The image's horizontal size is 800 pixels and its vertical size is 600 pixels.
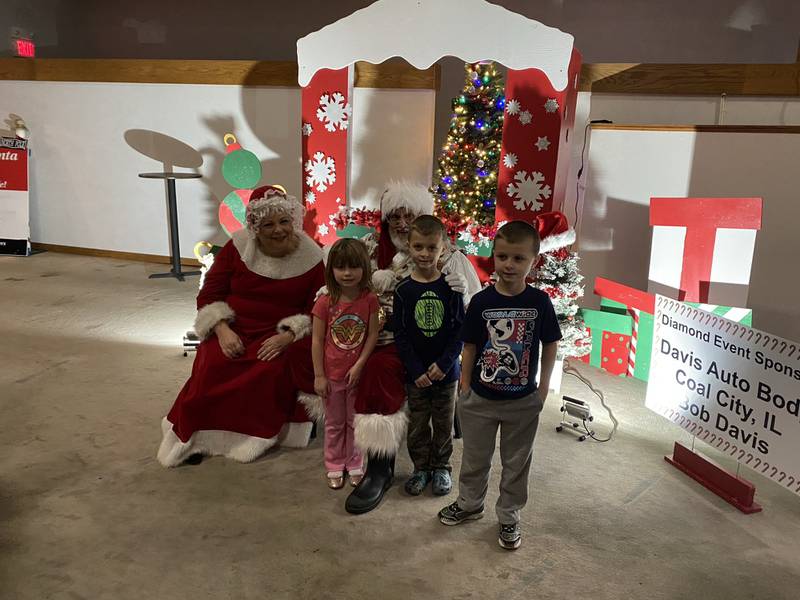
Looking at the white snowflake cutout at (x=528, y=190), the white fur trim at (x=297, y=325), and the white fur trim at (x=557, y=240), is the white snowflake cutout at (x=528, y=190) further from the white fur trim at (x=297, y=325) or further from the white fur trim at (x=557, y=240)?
the white fur trim at (x=297, y=325)

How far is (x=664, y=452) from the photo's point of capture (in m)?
2.77

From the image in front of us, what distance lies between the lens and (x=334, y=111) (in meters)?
3.57

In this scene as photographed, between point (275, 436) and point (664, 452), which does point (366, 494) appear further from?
point (664, 452)

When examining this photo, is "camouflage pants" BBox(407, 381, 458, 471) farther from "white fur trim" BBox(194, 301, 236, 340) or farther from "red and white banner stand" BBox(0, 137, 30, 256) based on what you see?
"red and white banner stand" BBox(0, 137, 30, 256)

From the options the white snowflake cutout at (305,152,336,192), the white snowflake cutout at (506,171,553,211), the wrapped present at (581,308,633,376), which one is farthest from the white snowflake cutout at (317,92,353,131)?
the wrapped present at (581,308,633,376)

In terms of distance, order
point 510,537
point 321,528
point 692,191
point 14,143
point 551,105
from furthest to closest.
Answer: point 14,143, point 692,191, point 551,105, point 321,528, point 510,537

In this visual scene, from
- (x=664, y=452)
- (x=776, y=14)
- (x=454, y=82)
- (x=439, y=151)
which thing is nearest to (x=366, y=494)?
(x=664, y=452)

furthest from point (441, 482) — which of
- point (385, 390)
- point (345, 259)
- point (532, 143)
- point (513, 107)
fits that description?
point (513, 107)

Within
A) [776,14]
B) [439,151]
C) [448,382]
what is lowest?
[448,382]

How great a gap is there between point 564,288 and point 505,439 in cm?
145

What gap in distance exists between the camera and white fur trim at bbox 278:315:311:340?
262cm

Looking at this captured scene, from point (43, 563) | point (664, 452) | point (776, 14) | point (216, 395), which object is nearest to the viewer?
point (43, 563)

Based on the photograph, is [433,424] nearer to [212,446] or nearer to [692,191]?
[212,446]

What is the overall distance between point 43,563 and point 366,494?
3.45 ft
